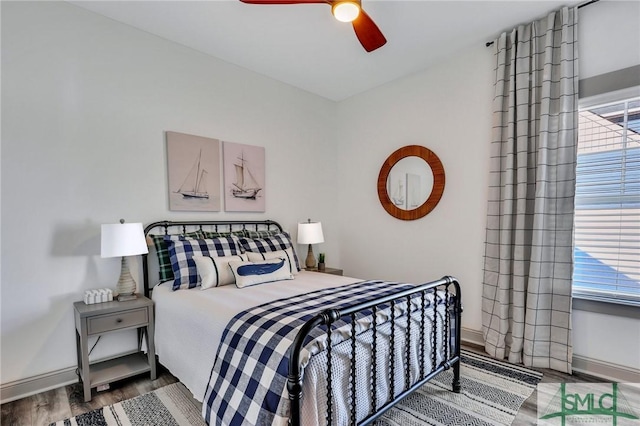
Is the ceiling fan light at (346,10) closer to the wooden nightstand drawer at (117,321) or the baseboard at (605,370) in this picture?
the wooden nightstand drawer at (117,321)

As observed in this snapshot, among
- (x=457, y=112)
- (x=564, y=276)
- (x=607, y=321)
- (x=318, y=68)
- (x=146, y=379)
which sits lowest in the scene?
(x=146, y=379)

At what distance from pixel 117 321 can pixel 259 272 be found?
1.03 metres

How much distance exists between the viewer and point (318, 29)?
8.98 feet

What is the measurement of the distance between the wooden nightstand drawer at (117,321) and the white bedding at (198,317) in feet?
0.36

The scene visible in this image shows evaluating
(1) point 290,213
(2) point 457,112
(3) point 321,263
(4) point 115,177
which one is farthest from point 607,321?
(4) point 115,177

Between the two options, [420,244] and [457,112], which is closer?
[457,112]

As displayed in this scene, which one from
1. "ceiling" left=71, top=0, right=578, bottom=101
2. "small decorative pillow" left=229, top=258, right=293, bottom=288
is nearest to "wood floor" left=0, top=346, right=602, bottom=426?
"small decorative pillow" left=229, top=258, right=293, bottom=288

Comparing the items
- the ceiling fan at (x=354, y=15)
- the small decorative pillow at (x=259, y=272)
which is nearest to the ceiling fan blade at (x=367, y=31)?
the ceiling fan at (x=354, y=15)

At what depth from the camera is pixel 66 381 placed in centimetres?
236

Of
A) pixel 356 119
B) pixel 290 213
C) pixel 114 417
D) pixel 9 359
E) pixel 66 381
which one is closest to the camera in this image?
pixel 114 417

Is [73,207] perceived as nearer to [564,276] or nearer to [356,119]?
[356,119]

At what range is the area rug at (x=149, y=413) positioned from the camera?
1.91m

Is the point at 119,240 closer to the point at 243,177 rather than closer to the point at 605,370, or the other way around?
the point at 243,177

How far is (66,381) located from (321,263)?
2510mm
